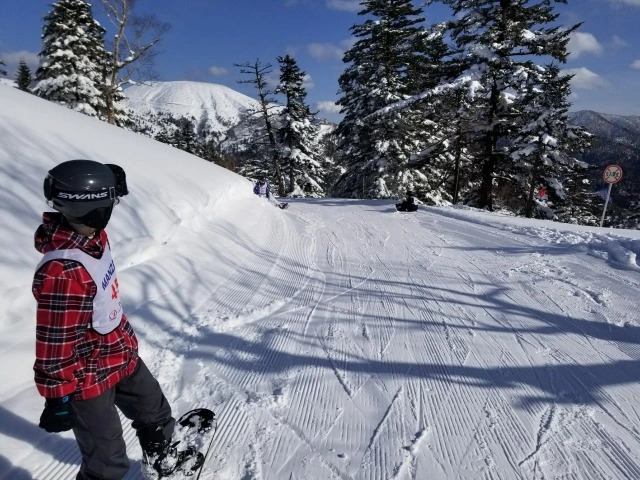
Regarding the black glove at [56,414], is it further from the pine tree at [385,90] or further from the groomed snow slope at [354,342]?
the pine tree at [385,90]

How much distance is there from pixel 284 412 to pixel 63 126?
749cm

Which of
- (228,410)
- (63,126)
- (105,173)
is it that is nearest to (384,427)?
(228,410)

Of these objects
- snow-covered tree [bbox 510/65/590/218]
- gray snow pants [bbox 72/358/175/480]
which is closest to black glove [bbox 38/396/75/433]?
gray snow pants [bbox 72/358/175/480]

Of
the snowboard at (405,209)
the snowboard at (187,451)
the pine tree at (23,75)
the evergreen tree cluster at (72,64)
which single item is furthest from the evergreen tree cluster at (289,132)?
the pine tree at (23,75)

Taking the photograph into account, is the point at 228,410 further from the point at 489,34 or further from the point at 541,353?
the point at 489,34

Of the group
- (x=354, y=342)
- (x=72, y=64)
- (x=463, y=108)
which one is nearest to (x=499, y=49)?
(x=463, y=108)

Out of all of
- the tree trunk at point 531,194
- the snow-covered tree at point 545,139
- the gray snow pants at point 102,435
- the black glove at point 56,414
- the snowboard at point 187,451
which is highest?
the snow-covered tree at point 545,139

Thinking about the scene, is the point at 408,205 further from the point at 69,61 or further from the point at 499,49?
the point at 69,61

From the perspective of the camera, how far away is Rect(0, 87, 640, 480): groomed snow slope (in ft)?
8.17

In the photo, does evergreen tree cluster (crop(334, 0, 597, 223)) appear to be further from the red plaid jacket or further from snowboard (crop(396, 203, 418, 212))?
the red plaid jacket

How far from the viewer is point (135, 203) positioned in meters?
6.27

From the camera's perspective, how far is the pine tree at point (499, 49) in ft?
A: 43.7

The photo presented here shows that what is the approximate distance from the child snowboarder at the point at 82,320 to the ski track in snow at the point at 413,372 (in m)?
0.79

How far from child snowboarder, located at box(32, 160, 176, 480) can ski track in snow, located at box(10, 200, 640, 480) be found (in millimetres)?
791
